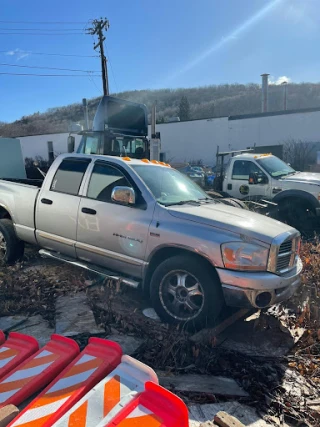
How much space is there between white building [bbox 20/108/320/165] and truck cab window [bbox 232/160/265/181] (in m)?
16.6

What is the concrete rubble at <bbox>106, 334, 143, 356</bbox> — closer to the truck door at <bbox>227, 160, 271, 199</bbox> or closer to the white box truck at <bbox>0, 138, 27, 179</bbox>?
the truck door at <bbox>227, 160, 271, 199</bbox>

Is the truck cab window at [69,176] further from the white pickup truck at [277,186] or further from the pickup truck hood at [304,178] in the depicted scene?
the pickup truck hood at [304,178]

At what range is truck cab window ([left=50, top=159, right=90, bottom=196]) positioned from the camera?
15.6 feet

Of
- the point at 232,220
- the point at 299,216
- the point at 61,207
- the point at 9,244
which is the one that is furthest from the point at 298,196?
the point at 9,244

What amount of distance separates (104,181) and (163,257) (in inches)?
53.8

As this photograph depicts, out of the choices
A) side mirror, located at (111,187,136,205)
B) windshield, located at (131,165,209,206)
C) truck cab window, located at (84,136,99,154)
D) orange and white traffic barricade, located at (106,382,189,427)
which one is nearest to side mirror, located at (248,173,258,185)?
windshield, located at (131,165,209,206)

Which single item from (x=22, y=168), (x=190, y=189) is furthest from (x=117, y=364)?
(x=22, y=168)

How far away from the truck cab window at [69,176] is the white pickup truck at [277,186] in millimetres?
4913

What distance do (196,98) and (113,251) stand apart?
329 feet

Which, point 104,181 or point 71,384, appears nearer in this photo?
point 71,384

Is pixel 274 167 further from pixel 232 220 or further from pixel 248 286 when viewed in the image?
pixel 248 286

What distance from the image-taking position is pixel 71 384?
2480 millimetres

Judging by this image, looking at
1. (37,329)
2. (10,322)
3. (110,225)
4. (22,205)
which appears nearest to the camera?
(37,329)

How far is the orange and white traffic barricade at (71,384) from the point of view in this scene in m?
2.16
